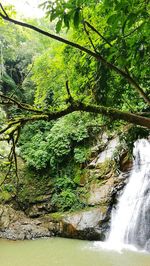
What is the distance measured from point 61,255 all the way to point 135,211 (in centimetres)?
253

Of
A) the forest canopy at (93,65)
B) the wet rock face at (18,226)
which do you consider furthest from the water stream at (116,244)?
the forest canopy at (93,65)

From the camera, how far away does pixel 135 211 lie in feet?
27.3

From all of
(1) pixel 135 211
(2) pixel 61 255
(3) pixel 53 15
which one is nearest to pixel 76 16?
(3) pixel 53 15

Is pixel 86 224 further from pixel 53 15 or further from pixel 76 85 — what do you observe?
pixel 53 15

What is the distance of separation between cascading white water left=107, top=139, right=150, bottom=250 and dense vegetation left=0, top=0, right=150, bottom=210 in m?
1.59

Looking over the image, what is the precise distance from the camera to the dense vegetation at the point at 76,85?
1788 mm

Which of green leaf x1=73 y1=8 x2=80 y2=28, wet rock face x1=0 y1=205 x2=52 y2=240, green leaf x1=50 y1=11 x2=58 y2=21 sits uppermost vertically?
green leaf x1=50 y1=11 x2=58 y2=21

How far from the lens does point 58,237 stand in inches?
→ 341

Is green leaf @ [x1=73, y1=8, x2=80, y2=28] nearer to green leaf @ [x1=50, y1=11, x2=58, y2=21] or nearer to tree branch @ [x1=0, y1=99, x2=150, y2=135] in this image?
green leaf @ [x1=50, y1=11, x2=58, y2=21]

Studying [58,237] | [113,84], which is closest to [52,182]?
[58,237]

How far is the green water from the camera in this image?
6.50 metres

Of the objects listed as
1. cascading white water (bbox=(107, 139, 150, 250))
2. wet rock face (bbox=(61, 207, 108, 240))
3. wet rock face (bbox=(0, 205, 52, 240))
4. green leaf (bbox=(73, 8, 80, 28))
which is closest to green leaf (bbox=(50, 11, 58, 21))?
green leaf (bbox=(73, 8, 80, 28))

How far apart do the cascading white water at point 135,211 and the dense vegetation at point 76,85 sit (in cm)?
159

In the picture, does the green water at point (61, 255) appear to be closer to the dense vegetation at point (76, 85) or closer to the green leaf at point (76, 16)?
the dense vegetation at point (76, 85)
